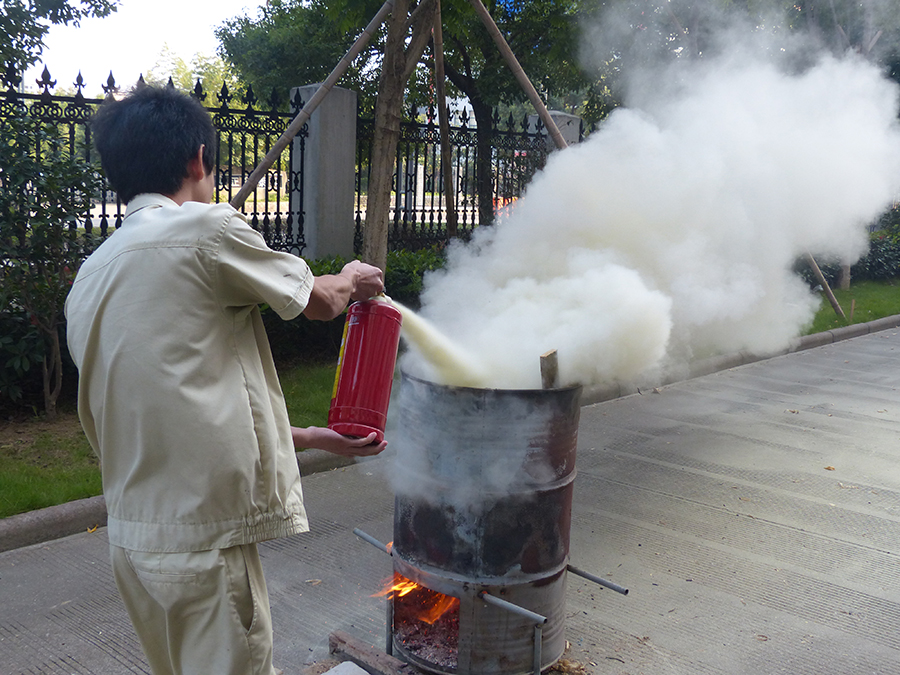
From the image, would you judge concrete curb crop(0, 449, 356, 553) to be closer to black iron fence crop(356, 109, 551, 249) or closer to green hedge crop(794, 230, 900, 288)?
black iron fence crop(356, 109, 551, 249)

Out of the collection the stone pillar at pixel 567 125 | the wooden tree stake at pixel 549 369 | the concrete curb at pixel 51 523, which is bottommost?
the concrete curb at pixel 51 523

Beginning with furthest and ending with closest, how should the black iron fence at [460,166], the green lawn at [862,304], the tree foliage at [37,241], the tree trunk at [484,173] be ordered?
the green lawn at [862,304] < the tree trunk at [484,173] < the black iron fence at [460,166] < the tree foliage at [37,241]

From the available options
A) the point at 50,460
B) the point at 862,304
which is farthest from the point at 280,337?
the point at 862,304

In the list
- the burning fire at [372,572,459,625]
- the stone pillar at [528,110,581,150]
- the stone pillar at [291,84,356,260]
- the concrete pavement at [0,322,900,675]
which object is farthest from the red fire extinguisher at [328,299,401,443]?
the stone pillar at [528,110,581,150]

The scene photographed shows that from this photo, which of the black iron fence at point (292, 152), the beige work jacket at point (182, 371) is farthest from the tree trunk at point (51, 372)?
the beige work jacket at point (182, 371)

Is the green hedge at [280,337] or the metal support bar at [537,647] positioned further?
the green hedge at [280,337]

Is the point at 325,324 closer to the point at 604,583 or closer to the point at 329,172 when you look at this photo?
the point at 329,172

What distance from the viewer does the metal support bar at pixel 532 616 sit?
256 cm

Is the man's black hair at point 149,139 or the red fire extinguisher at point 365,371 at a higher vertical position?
the man's black hair at point 149,139

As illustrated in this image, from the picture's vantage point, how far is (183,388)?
167 cm

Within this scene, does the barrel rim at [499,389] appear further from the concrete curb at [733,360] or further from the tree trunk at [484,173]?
the tree trunk at [484,173]

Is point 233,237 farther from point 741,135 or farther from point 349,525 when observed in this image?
point 741,135

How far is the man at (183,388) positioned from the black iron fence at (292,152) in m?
3.41

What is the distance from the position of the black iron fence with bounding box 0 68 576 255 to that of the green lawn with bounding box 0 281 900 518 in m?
1.46
